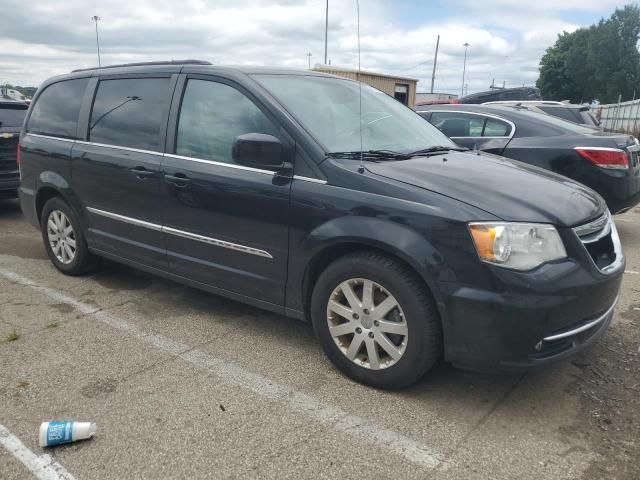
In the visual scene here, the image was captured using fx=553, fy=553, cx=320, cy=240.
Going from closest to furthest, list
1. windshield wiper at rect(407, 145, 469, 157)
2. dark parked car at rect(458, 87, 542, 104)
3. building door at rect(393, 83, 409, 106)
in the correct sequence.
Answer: windshield wiper at rect(407, 145, 469, 157)
dark parked car at rect(458, 87, 542, 104)
building door at rect(393, 83, 409, 106)

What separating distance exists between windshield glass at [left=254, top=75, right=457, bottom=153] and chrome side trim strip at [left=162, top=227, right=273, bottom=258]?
76 cm

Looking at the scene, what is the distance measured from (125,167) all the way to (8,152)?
438 cm

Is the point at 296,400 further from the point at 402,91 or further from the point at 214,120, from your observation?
the point at 402,91

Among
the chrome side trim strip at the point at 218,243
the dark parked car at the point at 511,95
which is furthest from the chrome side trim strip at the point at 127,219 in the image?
the dark parked car at the point at 511,95

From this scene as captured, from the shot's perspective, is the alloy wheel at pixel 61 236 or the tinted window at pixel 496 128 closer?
the alloy wheel at pixel 61 236

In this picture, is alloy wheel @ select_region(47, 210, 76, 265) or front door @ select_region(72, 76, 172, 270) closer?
front door @ select_region(72, 76, 172, 270)

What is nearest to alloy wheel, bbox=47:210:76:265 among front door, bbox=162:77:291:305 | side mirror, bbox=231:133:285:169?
front door, bbox=162:77:291:305

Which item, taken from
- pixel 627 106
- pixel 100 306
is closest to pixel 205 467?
pixel 100 306

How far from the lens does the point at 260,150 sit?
3.12m

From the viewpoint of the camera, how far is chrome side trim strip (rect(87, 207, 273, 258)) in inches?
135

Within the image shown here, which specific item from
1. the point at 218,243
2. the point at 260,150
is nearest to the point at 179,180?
the point at 218,243

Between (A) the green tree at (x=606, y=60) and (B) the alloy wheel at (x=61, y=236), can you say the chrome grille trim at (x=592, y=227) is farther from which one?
(A) the green tree at (x=606, y=60)

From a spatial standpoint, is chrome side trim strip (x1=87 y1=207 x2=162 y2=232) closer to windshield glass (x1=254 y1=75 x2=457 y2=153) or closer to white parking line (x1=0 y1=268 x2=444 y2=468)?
white parking line (x1=0 y1=268 x2=444 y2=468)

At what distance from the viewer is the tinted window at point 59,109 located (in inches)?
185
